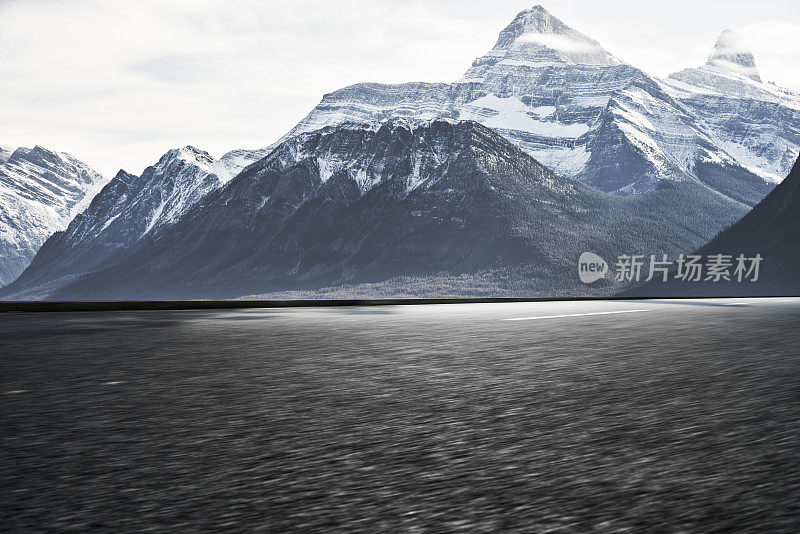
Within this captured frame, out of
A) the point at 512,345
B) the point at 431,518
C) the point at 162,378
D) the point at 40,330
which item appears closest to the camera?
the point at 431,518

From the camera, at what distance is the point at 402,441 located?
16.0 ft

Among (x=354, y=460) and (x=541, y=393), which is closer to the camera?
(x=354, y=460)

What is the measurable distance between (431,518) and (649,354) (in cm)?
723

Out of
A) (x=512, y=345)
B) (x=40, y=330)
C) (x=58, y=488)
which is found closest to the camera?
(x=58, y=488)

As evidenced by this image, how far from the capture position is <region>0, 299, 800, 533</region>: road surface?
3387mm

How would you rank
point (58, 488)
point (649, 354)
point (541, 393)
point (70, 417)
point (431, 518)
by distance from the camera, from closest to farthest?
1. point (431, 518)
2. point (58, 488)
3. point (70, 417)
4. point (541, 393)
5. point (649, 354)

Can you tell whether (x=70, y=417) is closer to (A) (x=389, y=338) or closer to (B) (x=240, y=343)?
(B) (x=240, y=343)

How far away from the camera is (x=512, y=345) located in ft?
36.9

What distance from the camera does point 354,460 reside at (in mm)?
4363

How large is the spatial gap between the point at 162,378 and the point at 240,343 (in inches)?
166

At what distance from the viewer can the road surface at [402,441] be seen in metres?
3.39

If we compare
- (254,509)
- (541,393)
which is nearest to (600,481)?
(254,509)

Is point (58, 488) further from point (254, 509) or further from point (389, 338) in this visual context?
point (389, 338)

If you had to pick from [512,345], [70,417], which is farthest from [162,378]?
[512,345]
